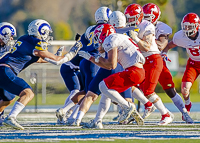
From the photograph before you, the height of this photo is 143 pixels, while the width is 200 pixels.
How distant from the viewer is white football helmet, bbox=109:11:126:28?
7355mm

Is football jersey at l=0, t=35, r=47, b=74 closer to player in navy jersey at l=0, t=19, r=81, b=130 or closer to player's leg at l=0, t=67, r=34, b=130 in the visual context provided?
player in navy jersey at l=0, t=19, r=81, b=130

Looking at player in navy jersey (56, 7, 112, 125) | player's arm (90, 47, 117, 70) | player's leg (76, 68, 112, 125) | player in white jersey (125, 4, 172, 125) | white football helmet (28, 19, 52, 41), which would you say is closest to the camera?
player's arm (90, 47, 117, 70)

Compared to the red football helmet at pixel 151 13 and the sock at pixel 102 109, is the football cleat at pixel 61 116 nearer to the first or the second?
the sock at pixel 102 109

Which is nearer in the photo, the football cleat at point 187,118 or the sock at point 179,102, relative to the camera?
the football cleat at point 187,118

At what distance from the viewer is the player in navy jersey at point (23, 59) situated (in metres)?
7.03

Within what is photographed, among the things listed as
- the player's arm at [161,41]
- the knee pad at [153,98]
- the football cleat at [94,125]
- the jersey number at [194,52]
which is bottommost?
the football cleat at [94,125]

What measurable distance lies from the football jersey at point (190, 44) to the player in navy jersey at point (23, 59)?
2.09 meters

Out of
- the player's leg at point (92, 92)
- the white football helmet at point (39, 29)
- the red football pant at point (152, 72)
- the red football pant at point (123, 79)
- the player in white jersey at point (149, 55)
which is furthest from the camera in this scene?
the red football pant at point (152, 72)

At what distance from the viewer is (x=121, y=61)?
6816 mm

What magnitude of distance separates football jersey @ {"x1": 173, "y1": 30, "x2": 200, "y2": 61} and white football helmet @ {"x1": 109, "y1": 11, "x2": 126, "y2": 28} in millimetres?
1391

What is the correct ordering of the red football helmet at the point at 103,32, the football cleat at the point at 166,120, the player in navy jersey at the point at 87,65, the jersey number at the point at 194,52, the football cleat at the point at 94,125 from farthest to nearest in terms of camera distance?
the jersey number at the point at 194,52, the player in navy jersey at the point at 87,65, the football cleat at the point at 166,120, the football cleat at the point at 94,125, the red football helmet at the point at 103,32

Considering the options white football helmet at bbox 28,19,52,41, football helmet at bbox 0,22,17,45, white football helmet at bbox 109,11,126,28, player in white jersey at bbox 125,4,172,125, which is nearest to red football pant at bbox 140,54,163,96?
player in white jersey at bbox 125,4,172,125

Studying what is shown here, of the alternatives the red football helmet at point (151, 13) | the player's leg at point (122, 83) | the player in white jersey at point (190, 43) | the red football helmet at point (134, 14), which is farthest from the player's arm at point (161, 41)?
the player's leg at point (122, 83)

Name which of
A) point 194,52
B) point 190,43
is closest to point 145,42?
point 190,43
